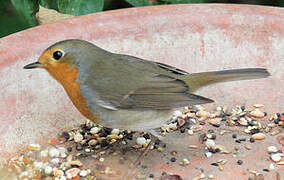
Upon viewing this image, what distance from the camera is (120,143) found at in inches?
127

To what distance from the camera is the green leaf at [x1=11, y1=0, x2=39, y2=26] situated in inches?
151

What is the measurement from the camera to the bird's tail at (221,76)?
9.45 ft

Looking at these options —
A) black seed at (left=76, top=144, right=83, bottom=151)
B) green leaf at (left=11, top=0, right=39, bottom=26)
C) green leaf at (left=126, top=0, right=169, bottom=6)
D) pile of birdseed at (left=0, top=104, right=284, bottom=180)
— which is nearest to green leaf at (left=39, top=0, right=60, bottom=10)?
green leaf at (left=11, top=0, right=39, bottom=26)

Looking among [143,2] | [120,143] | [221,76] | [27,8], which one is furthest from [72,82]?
[143,2]

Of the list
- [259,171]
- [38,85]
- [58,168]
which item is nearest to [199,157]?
[259,171]

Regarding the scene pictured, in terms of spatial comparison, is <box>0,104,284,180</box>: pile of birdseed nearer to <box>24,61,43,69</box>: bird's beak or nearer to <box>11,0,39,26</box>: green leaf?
<box>24,61,43,69</box>: bird's beak

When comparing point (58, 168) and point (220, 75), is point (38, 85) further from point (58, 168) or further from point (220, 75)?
point (220, 75)

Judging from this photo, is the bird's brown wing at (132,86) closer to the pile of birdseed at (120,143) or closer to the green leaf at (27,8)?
the pile of birdseed at (120,143)

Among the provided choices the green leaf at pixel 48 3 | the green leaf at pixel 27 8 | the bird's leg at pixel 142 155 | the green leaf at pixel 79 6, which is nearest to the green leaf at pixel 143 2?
the green leaf at pixel 79 6

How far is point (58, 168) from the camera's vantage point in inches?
117

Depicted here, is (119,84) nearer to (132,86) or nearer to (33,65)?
(132,86)

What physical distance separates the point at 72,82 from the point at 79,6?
46.8 inches

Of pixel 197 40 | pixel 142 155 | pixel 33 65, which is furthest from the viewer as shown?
pixel 197 40

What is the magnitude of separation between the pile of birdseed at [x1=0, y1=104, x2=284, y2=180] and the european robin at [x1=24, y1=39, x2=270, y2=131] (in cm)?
29
